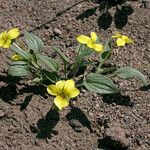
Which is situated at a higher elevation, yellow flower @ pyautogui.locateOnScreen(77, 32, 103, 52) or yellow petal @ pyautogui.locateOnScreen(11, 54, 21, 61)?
yellow flower @ pyautogui.locateOnScreen(77, 32, 103, 52)

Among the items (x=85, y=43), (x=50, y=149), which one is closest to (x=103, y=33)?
(x=85, y=43)

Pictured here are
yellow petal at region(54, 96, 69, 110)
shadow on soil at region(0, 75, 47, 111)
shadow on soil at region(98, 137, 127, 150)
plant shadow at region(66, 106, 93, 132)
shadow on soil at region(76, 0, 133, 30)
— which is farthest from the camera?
shadow on soil at region(76, 0, 133, 30)

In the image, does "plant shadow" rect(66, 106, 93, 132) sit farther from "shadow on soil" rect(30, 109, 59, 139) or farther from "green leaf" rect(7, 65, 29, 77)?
"green leaf" rect(7, 65, 29, 77)

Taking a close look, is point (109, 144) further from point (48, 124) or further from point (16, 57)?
point (16, 57)

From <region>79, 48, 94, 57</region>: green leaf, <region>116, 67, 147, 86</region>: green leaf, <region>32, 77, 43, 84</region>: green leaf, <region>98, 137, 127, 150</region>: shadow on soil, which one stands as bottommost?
<region>98, 137, 127, 150</region>: shadow on soil

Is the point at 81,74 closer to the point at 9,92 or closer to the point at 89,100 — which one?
the point at 89,100

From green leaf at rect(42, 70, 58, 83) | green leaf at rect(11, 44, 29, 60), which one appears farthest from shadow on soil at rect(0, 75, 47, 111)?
green leaf at rect(11, 44, 29, 60)
